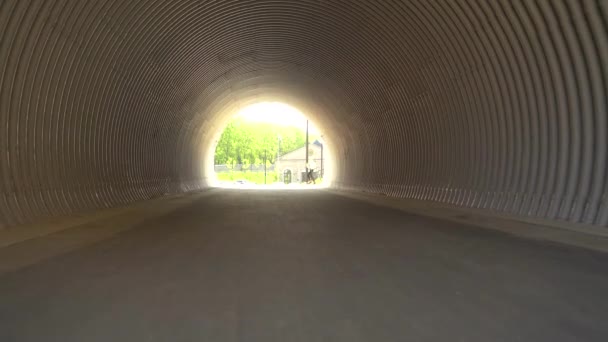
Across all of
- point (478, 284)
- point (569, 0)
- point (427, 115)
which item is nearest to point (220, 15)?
point (427, 115)

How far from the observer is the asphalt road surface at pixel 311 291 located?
4.10 metres

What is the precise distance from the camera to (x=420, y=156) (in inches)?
717

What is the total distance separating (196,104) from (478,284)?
2105 cm

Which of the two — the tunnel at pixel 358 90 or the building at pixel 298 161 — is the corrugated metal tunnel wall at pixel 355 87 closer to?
the tunnel at pixel 358 90

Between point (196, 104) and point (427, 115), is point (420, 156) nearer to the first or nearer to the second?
point (427, 115)

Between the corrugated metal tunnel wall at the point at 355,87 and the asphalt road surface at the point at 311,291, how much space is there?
276cm

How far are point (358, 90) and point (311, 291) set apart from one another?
17417 millimetres

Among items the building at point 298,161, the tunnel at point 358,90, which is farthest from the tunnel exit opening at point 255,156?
the tunnel at point 358,90

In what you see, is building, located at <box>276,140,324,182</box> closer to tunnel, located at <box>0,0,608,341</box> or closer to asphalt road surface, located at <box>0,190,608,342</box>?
tunnel, located at <box>0,0,608,341</box>

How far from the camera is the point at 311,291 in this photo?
17.6 feet

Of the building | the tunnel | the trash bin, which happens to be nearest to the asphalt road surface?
the tunnel

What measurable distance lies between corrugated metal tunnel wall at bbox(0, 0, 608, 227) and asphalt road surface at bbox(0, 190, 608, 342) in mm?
2765

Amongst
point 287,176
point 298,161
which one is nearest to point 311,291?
point 287,176

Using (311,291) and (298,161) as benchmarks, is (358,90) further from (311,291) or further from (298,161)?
(298,161)
